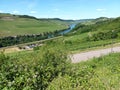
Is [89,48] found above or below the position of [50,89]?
below

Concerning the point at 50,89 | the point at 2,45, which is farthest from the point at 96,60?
the point at 2,45

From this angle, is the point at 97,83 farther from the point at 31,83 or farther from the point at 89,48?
the point at 89,48

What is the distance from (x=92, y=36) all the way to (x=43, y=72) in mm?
102490

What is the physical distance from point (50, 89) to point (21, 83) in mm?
1732

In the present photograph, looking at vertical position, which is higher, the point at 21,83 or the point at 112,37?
the point at 21,83

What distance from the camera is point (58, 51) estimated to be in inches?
1229

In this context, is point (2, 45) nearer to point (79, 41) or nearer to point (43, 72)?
point (79, 41)

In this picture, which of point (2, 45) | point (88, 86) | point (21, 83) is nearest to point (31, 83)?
point (21, 83)

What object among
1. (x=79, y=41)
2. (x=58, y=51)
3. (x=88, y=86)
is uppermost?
(x=88, y=86)

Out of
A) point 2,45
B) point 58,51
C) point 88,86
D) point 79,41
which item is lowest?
point 2,45

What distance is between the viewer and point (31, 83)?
12297 millimetres

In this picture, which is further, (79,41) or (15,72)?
(79,41)

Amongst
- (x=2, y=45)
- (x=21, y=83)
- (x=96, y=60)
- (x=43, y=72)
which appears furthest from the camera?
(x=2, y=45)

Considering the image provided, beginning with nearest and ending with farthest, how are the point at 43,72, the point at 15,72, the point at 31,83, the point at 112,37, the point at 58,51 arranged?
the point at 31,83, the point at 15,72, the point at 43,72, the point at 58,51, the point at 112,37
